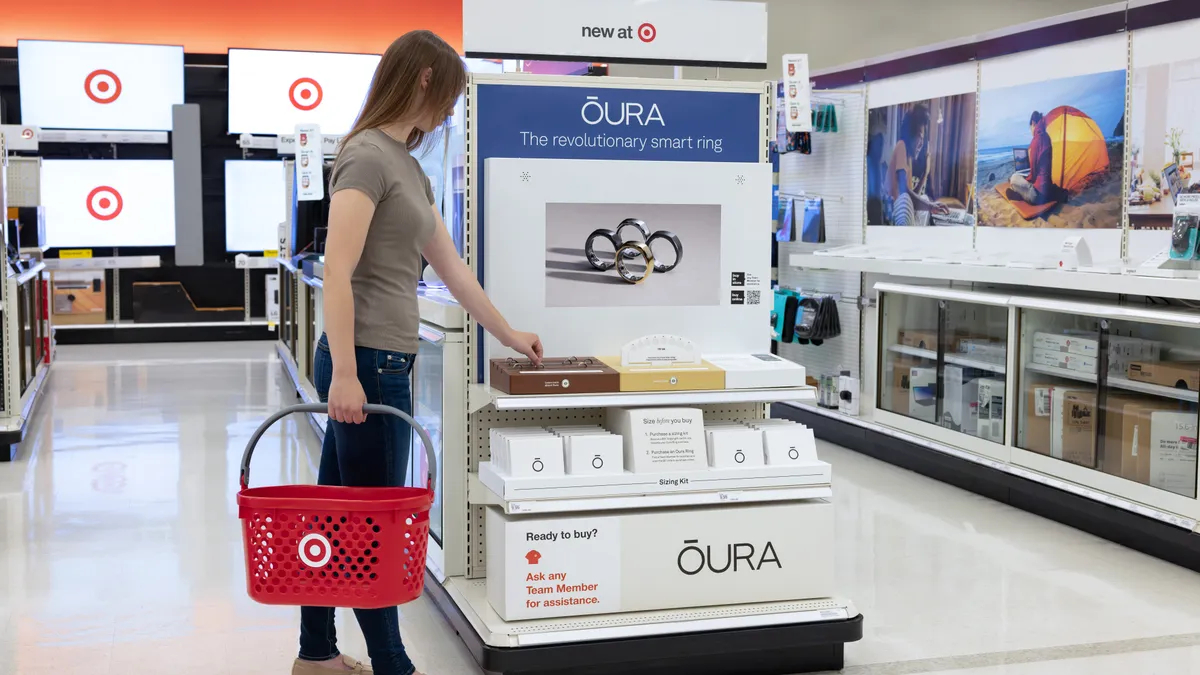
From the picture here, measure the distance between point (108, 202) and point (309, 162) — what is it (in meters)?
4.72

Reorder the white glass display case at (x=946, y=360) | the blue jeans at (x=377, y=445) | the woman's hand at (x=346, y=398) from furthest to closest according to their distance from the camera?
the white glass display case at (x=946, y=360), the blue jeans at (x=377, y=445), the woman's hand at (x=346, y=398)

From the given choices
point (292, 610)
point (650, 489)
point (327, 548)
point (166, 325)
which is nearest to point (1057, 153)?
point (650, 489)

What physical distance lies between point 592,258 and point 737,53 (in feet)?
2.90

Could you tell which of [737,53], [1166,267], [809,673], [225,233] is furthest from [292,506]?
[225,233]

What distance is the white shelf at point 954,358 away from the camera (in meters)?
5.45

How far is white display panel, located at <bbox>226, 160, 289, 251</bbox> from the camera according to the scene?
11.9m

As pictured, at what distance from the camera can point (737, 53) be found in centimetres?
369

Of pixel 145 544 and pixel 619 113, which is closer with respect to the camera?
pixel 619 113

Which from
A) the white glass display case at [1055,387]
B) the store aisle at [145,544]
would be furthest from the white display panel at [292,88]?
the white glass display case at [1055,387]

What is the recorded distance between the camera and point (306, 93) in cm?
1199

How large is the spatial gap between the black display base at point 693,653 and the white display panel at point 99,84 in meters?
9.58

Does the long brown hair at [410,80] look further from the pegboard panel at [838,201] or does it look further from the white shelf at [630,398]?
the pegboard panel at [838,201]

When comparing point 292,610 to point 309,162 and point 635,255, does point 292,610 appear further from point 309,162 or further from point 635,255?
point 309,162

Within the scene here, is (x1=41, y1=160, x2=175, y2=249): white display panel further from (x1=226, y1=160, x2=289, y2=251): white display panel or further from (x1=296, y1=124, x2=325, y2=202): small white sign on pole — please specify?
(x1=296, y1=124, x2=325, y2=202): small white sign on pole
